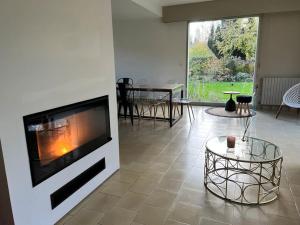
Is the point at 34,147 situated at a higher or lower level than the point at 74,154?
higher

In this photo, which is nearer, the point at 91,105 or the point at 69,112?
the point at 69,112

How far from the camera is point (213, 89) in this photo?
6441mm

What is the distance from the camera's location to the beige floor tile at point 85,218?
6.18ft

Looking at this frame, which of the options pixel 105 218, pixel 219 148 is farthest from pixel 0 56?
pixel 219 148

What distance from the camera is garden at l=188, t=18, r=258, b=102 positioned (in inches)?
231

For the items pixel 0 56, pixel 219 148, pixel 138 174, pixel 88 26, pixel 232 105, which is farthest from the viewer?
pixel 232 105

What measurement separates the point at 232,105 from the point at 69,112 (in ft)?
14.7

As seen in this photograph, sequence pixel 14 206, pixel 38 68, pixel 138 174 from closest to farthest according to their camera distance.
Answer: pixel 14 206 → pixel 38 68 → pixel 138 174

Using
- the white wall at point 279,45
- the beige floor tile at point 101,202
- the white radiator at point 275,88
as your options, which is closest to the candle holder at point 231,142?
the beige floor tile at point 101,202

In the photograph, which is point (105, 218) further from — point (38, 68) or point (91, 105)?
point (38, 68)

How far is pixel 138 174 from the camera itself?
266cm

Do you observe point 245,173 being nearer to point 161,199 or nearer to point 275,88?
point 161,199

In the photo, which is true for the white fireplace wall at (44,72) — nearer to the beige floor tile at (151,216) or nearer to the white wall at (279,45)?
the beige floor tile at (151,216)

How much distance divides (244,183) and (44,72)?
85.0 inches
